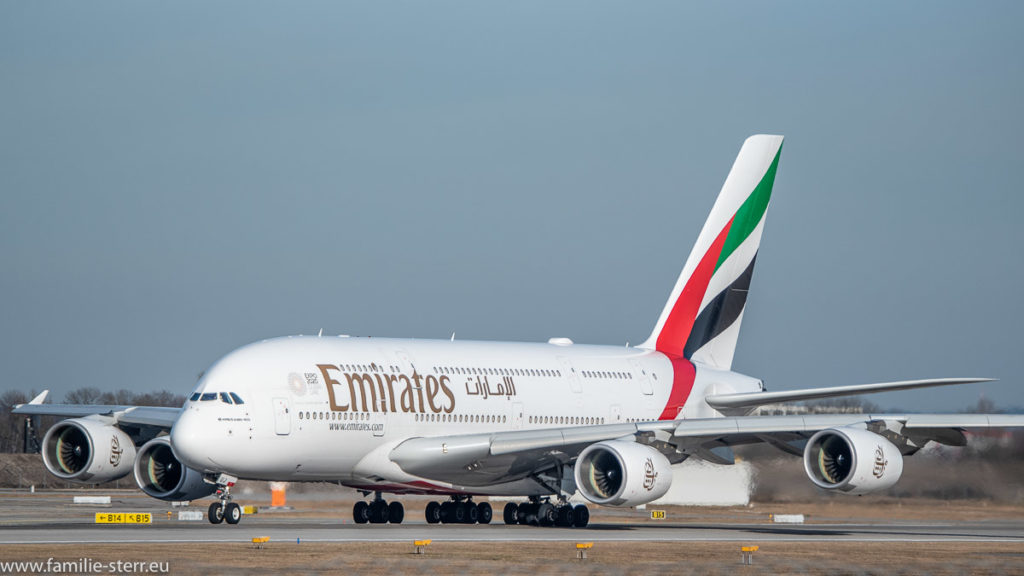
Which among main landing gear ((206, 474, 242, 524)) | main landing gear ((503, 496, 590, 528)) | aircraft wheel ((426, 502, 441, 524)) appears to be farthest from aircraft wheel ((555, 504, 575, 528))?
main landing gear ((206, 474, 242, 524))

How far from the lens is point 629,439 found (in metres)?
31.8

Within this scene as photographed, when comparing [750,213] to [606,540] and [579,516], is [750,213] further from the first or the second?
[606,540]

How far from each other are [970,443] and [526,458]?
12.9 meters

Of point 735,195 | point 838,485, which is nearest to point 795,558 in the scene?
point 838,485

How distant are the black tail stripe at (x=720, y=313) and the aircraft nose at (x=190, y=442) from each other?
16.1 m

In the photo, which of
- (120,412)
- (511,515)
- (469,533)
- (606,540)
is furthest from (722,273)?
(120,412)

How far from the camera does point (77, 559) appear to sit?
65.3ft

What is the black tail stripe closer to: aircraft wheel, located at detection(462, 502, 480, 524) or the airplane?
the airplane

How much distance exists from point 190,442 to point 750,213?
19422 mm

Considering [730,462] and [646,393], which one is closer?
[730,462]

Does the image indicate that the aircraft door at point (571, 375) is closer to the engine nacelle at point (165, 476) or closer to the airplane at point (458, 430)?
the airplane at point (458, 430)

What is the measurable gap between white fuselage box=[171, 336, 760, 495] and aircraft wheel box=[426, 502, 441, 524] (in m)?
1.35

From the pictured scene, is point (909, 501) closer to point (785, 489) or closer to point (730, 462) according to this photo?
point (785, 489)

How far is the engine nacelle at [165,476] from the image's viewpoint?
106 feet
